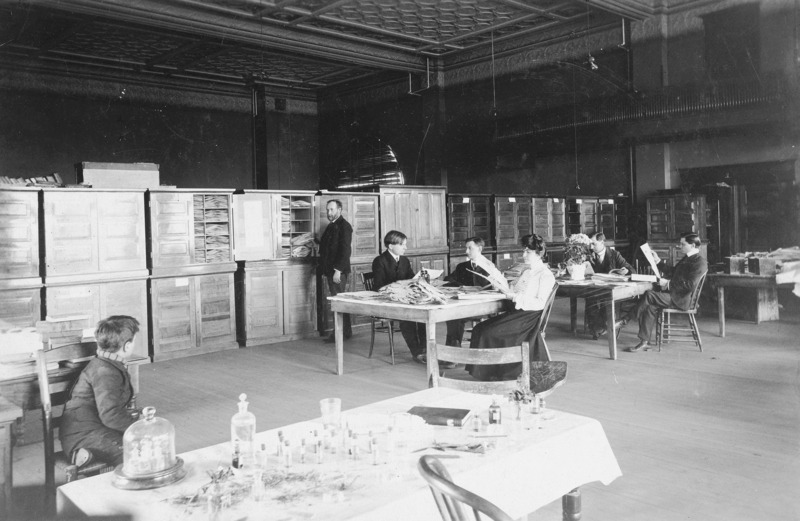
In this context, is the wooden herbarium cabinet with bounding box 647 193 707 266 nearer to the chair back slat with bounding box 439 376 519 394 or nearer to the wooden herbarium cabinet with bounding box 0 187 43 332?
the chair back slat with bounding box 439 376 519 394

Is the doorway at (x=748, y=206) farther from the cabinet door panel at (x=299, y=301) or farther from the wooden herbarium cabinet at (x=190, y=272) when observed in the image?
the wooden herbarium cabinet at (x=190, y=272)

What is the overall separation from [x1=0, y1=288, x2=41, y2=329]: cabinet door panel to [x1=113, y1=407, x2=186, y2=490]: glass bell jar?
18.3ft

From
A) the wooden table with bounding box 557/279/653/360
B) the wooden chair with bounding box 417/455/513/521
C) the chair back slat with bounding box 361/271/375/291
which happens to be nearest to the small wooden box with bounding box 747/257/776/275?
the wooden table with bounding box 557/279/653/360

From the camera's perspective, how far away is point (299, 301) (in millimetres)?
9086

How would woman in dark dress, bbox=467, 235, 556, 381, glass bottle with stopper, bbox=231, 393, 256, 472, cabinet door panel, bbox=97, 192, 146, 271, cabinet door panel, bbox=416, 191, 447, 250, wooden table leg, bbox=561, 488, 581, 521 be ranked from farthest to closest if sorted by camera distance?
cabinet door panel, bbox=416, 191, 447, 250
cabinet door panel, bbox=97, 192, 146, 271
woman in dark dress, bbox=467, 235, 556, 381
wooden table leg, bbox=561, 488, 581, 521
glass bottle with stopper, bbox=231, 393, 256, 472

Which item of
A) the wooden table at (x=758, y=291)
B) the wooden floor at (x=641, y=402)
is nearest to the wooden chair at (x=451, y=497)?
the wooden floor at (x=641, y=402)

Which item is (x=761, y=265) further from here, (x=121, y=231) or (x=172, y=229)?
(x=121, y=231)

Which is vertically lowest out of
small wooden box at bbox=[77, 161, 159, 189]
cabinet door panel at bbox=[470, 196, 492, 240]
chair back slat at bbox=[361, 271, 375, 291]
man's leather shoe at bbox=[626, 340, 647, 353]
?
man's leather shoe at bbox=[626, 340, 647, 353]

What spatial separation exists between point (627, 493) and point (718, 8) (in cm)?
940

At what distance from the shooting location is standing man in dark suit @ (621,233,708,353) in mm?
7539

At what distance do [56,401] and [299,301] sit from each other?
529cm

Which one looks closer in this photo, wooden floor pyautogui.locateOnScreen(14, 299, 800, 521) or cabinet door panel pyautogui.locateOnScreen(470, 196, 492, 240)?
wooden floor pyautogui.locateOnScreen(14, 299, 800, 521)

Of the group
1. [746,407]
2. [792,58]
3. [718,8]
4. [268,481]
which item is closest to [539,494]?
[268,481]

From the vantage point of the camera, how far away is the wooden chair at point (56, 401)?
3.16 meters
